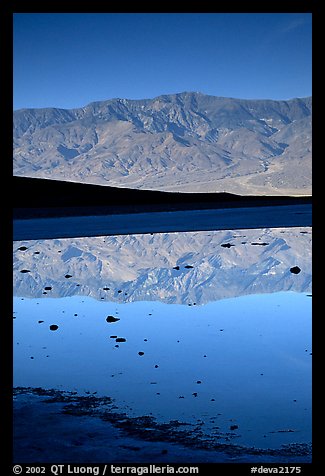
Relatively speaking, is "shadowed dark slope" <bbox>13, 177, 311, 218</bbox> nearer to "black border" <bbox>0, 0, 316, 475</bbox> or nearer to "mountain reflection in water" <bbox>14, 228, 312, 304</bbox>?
"mountain reflection in water" <bbox>14, 228, 312, 304</bbox>

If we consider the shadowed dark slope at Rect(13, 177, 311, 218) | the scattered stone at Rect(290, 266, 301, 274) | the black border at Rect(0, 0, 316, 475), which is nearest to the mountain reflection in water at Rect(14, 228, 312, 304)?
the scattered stone at Rect(290, 266, 301, 274)

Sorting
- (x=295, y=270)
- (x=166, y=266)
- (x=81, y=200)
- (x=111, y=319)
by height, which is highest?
(x=81, y=200)

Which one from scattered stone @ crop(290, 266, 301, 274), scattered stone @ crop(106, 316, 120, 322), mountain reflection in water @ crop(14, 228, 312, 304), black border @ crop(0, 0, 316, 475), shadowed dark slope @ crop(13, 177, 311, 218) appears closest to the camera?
black border @ crop(0, 0, 316, 475)

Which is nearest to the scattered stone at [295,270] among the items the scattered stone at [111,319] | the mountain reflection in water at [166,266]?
the mountain reflection in water at [166,266]

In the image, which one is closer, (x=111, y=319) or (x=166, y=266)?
(x=111, y=319)

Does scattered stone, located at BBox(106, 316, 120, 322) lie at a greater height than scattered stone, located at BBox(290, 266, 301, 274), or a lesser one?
lesser

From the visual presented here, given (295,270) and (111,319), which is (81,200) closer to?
(295,270)

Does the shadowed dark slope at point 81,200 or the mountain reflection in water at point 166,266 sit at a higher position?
the shadowed dark slope at point 81,200

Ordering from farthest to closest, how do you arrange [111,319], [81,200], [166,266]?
[81,200], [166,266], [111,319]

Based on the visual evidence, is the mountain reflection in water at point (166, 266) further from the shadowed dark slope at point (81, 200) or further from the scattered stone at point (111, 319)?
the shadowed dark slope at point (81, 200)

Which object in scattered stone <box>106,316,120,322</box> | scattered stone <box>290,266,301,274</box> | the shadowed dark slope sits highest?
the shadowed dark slope
